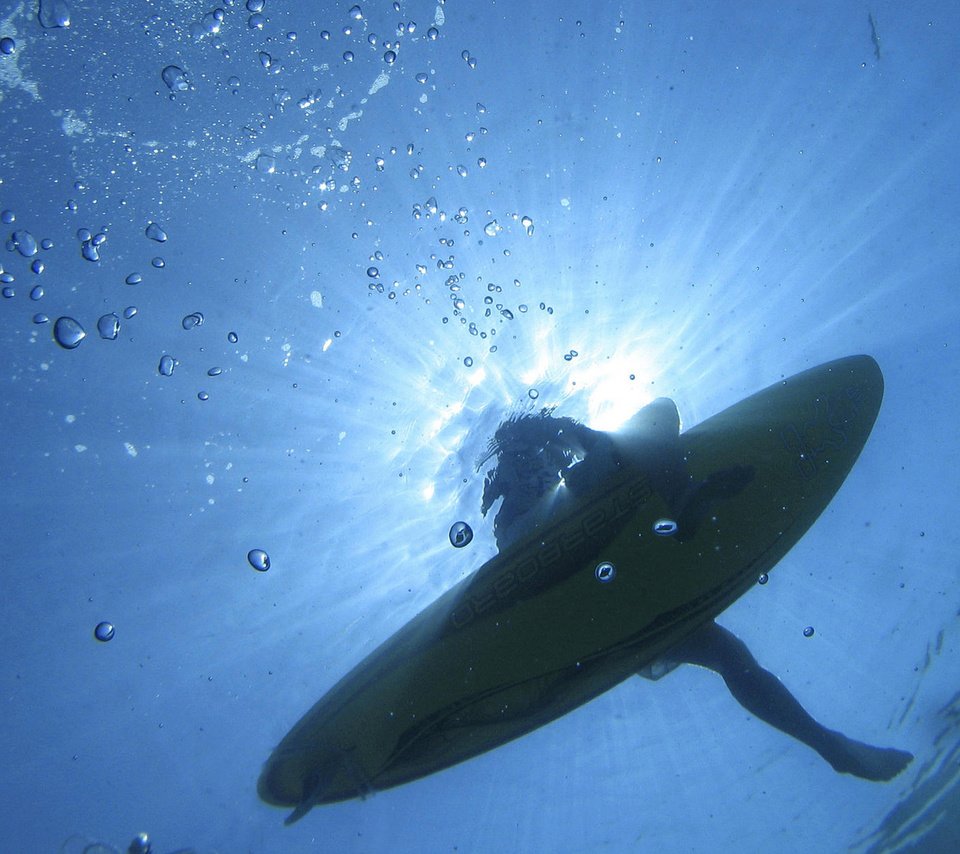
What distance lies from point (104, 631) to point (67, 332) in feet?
12.5

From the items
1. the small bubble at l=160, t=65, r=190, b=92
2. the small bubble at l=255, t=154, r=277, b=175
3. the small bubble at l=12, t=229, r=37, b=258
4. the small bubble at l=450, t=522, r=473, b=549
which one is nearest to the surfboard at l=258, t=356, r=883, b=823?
the small bubble at l=450, t=522, r=473, b=549

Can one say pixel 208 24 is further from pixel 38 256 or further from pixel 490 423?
pixel 490 423

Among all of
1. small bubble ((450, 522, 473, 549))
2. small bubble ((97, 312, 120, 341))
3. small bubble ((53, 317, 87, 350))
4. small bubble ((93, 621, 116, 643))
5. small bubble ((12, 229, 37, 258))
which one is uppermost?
small bubble ((12, 229, 37, 258))

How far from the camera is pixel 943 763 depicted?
58.4 ft

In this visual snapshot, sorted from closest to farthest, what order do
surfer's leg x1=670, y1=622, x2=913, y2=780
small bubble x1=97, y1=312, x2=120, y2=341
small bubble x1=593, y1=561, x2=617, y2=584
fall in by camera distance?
small bubble x1=97, y1=312, x2=120, y2=341, small bubble x1=593, y1=561, x2=617, y2=584, surfer's leg x1=670, y1=622, x2=913, y2=780

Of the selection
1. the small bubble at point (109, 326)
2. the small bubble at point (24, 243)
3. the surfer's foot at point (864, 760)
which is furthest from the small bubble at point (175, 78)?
the surfer's foot at point (864, 760)

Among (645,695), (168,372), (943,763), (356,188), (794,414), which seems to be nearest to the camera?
(356,188)

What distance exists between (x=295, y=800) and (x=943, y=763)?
73.2 feet

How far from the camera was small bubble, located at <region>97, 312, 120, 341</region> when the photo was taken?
525 centimetres

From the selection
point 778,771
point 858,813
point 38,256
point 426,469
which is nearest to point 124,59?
point 38,256

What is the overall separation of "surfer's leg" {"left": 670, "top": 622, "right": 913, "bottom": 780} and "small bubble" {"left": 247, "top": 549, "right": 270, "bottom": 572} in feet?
15.9

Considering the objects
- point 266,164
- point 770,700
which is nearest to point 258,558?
point 266,164

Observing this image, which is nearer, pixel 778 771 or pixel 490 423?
pixel 490 423

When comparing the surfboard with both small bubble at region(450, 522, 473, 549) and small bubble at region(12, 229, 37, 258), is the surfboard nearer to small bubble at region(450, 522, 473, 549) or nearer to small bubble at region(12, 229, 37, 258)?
small bubble at region(450, 522, 473, 549)
